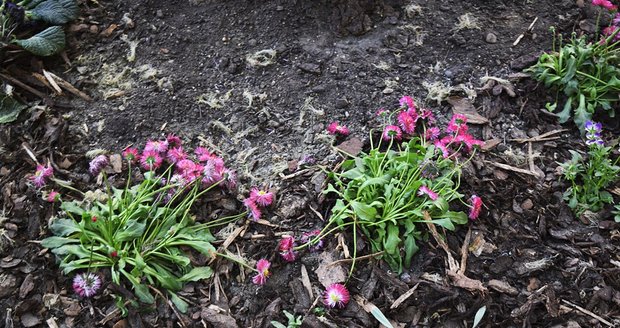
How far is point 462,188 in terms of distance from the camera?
8.53 feet

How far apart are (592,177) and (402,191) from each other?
94 centimetres

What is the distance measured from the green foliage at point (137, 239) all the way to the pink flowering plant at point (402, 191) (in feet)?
1.79

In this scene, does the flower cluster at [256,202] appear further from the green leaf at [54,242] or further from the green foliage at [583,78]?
the green foliage at [583,78]

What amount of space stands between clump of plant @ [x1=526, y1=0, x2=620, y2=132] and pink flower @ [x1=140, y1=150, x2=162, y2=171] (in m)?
1.93

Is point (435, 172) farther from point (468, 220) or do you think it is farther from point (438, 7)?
point (438, 7)

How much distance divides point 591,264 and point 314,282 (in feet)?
3.85

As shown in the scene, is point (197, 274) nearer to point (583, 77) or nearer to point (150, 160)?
point (150, 160)

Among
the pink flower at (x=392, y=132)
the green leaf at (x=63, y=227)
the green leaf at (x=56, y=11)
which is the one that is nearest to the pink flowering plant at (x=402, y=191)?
the pink flower at (x=392, y=132)

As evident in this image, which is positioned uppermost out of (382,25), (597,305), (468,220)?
(382,25)

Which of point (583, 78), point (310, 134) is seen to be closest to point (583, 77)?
point (583, 78)

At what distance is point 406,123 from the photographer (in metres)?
2.71

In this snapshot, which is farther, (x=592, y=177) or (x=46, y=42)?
(x=46, y=42)

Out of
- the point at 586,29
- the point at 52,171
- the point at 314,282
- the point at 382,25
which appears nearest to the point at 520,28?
the point at 586,29

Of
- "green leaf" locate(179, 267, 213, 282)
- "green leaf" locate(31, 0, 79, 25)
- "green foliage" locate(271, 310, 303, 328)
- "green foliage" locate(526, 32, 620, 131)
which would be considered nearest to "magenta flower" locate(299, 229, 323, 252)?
"green foliage" locate(271, 310, 303, 328)
